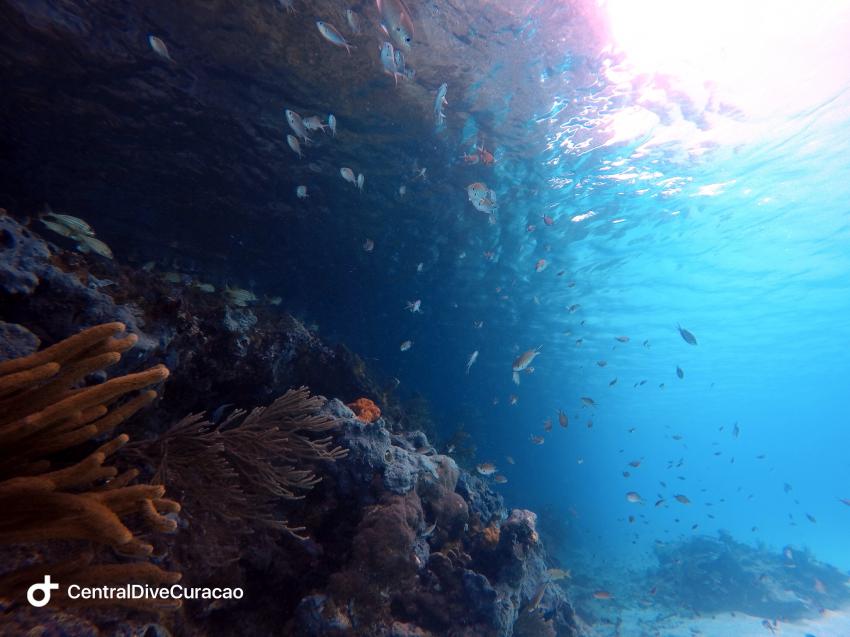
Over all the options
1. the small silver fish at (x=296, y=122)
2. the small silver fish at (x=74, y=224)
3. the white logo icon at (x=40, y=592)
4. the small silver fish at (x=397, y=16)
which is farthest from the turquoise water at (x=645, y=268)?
the white logo icon at (x=40, y=592)

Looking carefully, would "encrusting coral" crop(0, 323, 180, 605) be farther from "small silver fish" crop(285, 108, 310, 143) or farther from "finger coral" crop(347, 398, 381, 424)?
"small silver fish" crop(285, 108, 310, 143)

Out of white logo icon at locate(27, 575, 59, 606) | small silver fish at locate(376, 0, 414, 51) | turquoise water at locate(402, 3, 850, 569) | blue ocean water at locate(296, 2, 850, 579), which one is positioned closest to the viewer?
white logo icon at locate(27, 575, 59, 606)

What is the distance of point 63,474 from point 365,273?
19.6 meters

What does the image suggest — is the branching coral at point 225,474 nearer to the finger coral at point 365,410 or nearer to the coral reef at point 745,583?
the finger coral at point 365,410

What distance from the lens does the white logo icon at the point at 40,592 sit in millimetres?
1954

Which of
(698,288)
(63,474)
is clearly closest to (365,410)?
(63,474)

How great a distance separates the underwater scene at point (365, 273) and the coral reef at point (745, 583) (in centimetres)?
21

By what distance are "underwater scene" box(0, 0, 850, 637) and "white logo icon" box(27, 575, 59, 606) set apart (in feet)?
0.05

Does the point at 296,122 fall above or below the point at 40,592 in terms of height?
above

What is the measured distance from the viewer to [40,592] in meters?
1.97

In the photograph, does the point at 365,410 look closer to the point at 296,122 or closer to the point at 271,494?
the point at 271,494

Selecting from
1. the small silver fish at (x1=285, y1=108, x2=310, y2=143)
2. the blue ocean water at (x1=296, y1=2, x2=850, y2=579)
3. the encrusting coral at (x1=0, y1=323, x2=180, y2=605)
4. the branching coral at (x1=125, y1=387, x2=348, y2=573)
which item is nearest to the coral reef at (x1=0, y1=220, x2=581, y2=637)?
the branching coral at (x1=125, y1=387, x2=348, y2=573)

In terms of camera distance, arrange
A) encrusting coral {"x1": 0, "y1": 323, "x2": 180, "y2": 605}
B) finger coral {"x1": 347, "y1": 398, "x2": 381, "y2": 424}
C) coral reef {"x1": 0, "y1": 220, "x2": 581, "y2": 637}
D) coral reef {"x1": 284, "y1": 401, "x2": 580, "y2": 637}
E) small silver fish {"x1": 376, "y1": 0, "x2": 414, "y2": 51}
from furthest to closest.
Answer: finger coral {"x1": 347, "y1": 398, "x2": 381, "y2": 424}
small silver fish {"x1": 376, "y1": 0, "x2": 414, "y2": 51}
coral reef {"x1": 284, "y1": 401, "x2": 580, "y2": 637}
coral reef {"x1": 0, "y1": 220, "x2": 581, "y2": 637}
encrusting coral {"x1": 0, "y1": 323, "x2": 180, "y2": 605}

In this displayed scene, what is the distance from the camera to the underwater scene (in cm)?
328
